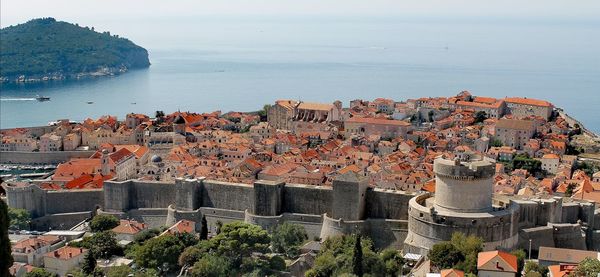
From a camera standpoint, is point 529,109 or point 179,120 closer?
point 179,120

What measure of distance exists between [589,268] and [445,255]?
404 centimetres

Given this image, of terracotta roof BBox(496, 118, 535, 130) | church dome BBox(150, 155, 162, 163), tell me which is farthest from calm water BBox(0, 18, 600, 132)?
church dome BBox(150, 155, 162, 163)

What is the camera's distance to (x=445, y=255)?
17266mm

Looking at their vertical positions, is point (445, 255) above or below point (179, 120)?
below

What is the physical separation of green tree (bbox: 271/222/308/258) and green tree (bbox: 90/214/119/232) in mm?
5335

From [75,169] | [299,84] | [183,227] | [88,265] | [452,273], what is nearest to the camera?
[452,273]

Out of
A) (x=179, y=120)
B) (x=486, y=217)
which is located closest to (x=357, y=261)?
(x=486, y=217)

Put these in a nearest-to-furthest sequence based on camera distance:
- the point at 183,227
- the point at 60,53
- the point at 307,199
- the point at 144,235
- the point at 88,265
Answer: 1. the point at 88,265
2. the point at 144,235
3. the point at 183,227
4. the point at 307,199
5. the point at 60,53

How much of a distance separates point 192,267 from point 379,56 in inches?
5015

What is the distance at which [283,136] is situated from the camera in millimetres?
39562

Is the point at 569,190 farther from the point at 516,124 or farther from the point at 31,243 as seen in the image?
the point at 31,243

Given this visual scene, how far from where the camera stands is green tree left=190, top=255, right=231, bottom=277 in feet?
58.5

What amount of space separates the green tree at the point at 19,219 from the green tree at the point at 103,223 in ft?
7.92

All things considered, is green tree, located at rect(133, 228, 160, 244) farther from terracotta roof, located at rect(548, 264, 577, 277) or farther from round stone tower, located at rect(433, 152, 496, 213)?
terracotta roof, located at rect(548, 264, 577, 277)
